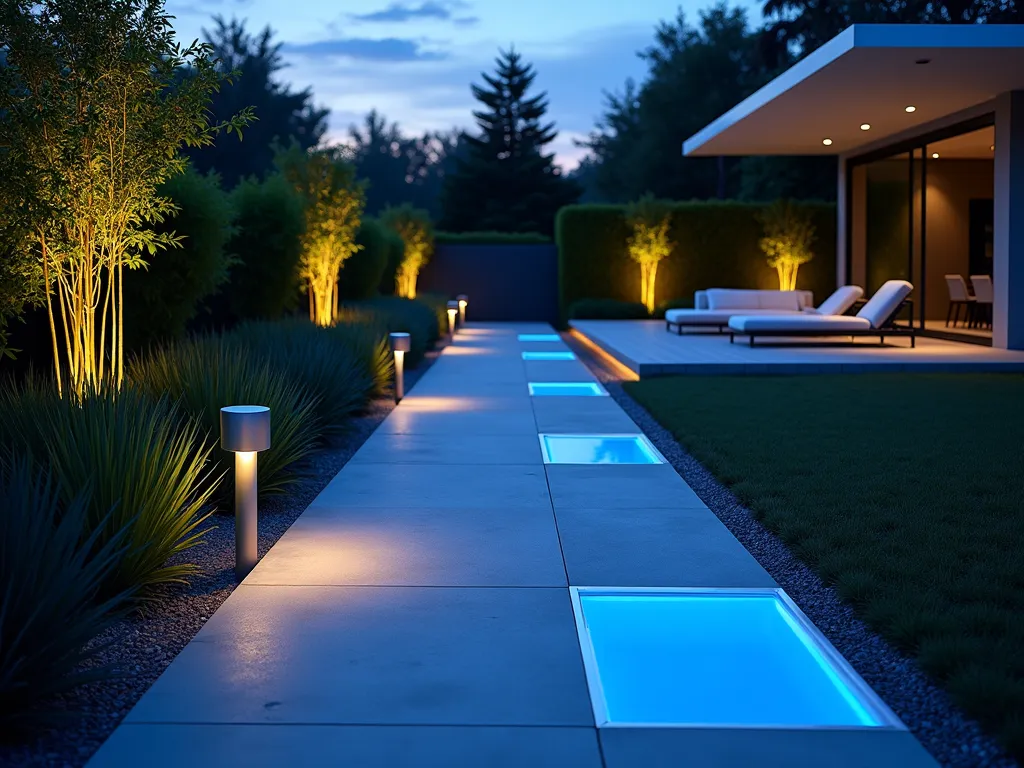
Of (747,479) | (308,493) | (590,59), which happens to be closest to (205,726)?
(308,493)

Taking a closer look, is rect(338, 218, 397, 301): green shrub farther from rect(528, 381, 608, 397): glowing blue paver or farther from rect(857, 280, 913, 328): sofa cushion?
rect(857, 280, 913, 328): sofa cushion

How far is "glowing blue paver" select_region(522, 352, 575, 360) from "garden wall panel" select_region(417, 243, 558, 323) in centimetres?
1029

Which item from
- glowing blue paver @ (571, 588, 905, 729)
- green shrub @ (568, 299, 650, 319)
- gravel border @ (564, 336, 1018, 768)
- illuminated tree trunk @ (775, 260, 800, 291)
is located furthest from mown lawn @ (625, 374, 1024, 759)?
green shrub @ (568, 299, 650, 319)

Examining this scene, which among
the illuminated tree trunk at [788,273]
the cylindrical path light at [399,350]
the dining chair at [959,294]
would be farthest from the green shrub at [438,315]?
the dining chair at [959,294]

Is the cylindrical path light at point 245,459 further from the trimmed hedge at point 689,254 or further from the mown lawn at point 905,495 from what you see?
the trimmed hedge at point 689,254

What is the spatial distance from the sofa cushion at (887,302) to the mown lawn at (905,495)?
3491mm

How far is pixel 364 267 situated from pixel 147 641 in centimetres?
1421

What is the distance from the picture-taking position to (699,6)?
148ft

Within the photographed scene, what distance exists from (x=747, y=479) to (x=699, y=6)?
1680 inches

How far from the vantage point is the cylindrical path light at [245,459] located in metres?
4.14

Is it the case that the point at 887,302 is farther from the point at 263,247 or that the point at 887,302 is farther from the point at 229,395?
the point at 229,395

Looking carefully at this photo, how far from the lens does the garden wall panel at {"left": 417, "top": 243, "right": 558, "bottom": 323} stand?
26.6 metres

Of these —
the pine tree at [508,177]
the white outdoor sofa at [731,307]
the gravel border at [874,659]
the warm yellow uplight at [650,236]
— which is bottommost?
the gravel border at [874,659]

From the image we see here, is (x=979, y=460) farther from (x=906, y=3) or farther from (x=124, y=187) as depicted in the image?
(x=906, y=3)
